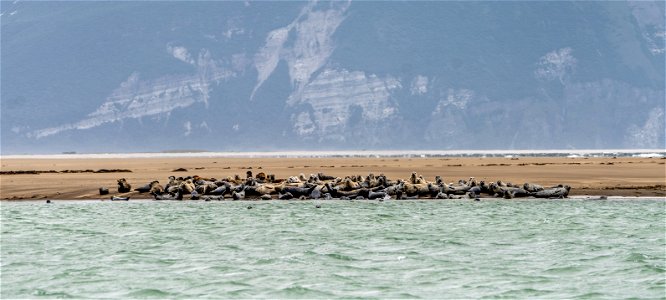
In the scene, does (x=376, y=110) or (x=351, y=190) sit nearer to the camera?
(x=351, y=190)

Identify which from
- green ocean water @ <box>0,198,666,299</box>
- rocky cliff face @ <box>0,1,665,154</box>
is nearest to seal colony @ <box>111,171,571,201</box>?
green ocean water @ <box>0,198,666,299</box>

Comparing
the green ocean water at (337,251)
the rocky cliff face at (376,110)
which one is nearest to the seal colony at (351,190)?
the green ocean water at (337,251)

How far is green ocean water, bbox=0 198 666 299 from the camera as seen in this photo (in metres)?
17.6

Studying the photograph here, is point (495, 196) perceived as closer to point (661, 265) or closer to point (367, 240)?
point (367, 240)

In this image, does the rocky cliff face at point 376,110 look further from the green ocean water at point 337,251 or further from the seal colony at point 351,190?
the green ocean water at point 337,251

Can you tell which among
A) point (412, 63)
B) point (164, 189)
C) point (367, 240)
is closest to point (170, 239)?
point (367, 240)

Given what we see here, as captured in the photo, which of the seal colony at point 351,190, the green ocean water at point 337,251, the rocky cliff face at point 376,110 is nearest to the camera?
the green ocean water at point 337,251

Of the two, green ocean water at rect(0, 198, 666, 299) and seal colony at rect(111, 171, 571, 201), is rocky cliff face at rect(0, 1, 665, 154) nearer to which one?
seal colony at rect(111, 171, 571, 201)

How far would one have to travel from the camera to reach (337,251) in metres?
22.3

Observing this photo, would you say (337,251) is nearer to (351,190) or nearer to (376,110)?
(351,190)

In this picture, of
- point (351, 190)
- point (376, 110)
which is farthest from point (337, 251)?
point (376, 110)

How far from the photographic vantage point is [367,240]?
A: 24.5 meters

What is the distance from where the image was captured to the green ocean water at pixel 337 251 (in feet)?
57.7

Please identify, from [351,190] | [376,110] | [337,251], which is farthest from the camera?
[376,110]
